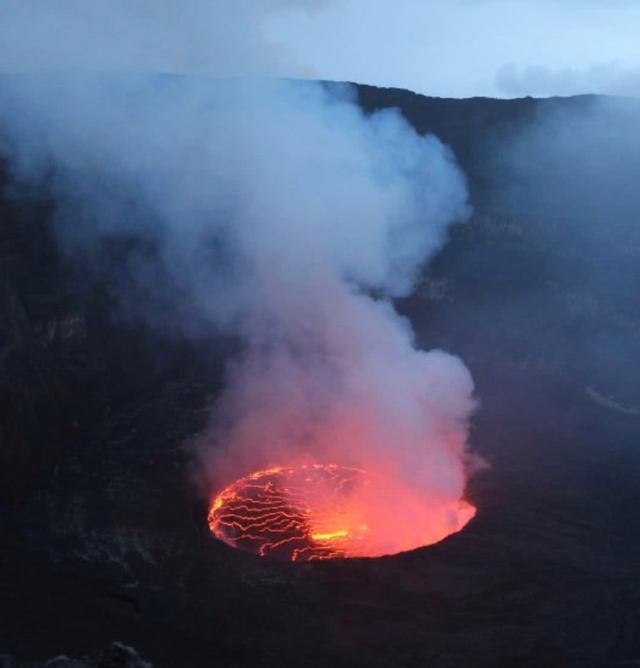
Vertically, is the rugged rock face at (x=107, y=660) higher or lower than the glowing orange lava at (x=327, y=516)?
lower

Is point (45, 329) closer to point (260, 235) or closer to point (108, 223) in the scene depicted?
point (108, 223)

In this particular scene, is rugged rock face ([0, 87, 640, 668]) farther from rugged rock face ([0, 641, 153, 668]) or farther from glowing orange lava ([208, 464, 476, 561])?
glowing orange lava ([208, 464, 476, 561])

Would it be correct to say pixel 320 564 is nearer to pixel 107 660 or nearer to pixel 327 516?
pixel 327 516

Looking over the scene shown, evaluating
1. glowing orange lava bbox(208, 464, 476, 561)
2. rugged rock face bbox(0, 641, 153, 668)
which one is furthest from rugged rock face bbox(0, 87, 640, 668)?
glowing orange lava bbox(208, 464, 476, 561)

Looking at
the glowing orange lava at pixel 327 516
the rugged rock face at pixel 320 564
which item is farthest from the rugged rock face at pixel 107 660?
the glowing orange lava at pixel 327 516

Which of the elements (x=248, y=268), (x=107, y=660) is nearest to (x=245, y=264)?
Result: (x=248, y=268)

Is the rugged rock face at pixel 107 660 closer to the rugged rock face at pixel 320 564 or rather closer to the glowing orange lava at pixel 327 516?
the rugged rock face at pixel 320 564

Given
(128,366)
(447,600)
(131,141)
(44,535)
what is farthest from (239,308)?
(447,600)
